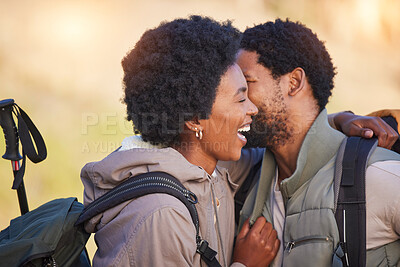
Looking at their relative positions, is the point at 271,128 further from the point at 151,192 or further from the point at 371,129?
the point at 151,192

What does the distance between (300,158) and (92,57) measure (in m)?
2.75

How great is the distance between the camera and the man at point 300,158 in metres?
2.13

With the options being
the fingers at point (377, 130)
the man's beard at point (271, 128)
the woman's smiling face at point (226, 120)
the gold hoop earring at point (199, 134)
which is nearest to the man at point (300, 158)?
the man's beard at point (271, 128)

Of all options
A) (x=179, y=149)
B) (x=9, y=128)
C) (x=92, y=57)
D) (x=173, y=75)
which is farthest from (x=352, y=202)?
(x=92, y=57)

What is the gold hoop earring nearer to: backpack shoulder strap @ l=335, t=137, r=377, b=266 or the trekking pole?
backpack shoulder strap @ l=335, t=137, r=377, b=266

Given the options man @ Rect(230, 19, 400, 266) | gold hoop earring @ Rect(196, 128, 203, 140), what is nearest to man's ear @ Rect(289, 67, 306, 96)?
man @ Rect(230, 19, 400, 266)

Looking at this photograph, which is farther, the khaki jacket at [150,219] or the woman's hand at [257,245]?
the woman's hand at [257,245]

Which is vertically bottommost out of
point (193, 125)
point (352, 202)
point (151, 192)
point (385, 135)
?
point (352, 202)

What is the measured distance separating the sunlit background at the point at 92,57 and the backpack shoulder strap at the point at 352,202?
2625mm

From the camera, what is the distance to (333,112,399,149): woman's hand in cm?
235

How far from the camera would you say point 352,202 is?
6.95ft

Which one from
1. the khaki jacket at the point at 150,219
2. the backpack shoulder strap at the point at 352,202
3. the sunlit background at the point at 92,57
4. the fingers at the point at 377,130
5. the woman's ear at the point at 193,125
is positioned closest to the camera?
the khaki jacket at the point at 150,219

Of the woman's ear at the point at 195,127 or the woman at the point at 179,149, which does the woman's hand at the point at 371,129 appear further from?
the woman's ear at the point at 195,127

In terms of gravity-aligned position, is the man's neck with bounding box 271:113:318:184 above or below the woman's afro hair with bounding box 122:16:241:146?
below
